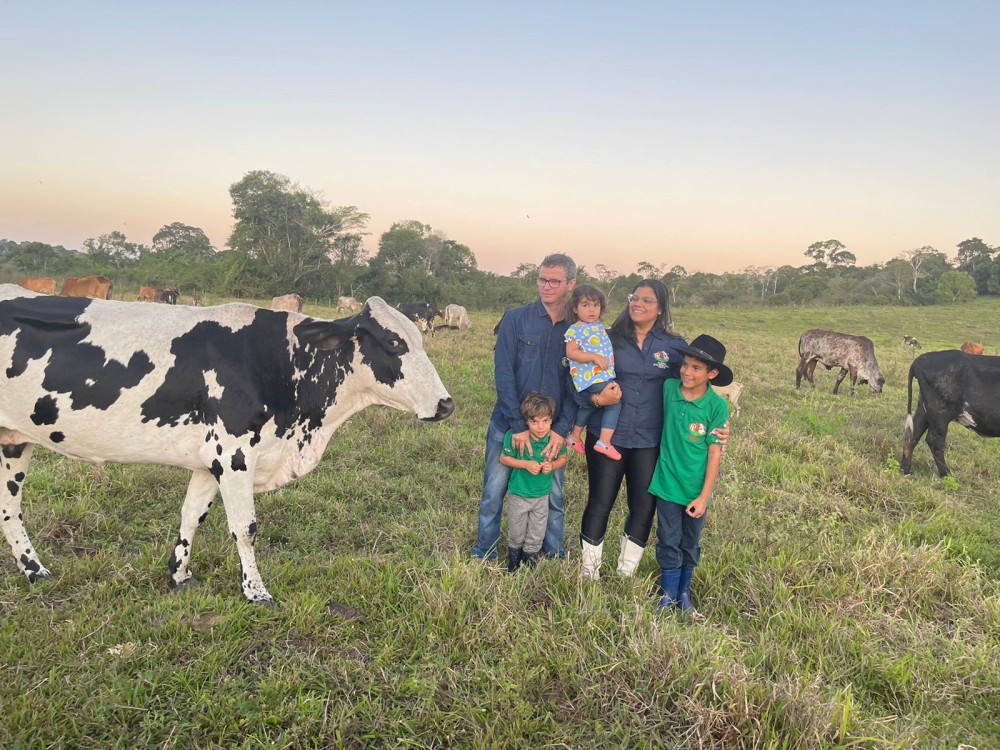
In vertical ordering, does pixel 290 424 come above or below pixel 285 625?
above

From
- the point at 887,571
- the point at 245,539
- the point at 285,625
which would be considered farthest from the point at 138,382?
the point at 887,571

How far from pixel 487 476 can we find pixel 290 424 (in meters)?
1.35

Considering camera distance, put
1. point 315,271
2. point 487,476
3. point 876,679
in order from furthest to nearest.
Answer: point 315,271, point 487,476, point 876,679

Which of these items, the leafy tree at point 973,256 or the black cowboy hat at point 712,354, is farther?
the leafy tree at point 973,256

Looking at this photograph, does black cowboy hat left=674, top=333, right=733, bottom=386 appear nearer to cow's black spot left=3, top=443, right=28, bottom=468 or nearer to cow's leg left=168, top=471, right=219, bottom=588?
cow's leg left=168, top=471, right=219, bottom=588

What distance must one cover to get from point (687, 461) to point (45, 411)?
367cm

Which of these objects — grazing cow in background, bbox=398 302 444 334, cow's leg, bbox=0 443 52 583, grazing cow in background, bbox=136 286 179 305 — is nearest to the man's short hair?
cow's leg, bbox=0 443 52 583

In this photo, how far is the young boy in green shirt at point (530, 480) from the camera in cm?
343

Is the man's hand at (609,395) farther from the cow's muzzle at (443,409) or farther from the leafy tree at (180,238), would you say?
the leafy tree at (180,238)

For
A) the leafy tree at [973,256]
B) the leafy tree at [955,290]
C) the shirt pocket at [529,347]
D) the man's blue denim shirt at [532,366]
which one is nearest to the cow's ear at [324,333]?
the man's blue denim shirt at [532,366]

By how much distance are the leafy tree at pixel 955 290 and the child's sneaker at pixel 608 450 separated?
202ft

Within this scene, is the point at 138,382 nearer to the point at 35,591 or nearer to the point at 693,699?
the point at 35,591

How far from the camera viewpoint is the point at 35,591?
315 cm

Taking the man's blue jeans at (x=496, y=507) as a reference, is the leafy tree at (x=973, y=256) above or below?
above
